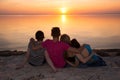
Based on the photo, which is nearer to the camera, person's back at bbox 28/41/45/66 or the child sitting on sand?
the child sitting on sand

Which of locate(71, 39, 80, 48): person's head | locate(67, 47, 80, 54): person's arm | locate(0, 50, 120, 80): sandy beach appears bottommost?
locate(0, 50, 120, 80): sandy beach

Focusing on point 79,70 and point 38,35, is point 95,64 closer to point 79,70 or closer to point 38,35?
point 79,70

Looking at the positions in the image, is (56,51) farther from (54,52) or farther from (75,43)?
(75,43)

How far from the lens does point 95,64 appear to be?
9844 mm

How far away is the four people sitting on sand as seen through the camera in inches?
374

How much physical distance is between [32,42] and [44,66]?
0.91 metres

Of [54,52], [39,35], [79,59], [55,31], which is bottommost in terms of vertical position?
[79,59]

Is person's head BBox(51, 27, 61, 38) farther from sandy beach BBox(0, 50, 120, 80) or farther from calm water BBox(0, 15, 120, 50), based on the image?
calm water BBox(0, 15, 120, 50)

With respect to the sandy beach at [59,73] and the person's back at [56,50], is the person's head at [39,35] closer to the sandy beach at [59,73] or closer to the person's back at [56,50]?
the person's back at [56,50]

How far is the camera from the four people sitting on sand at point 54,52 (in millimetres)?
9508

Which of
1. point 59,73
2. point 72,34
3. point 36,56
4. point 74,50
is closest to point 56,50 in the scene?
point 74,50

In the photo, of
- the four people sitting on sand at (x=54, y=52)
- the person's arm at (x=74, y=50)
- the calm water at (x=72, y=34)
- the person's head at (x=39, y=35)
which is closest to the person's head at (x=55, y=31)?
the four people sitting on sand at (x=54, y=52)

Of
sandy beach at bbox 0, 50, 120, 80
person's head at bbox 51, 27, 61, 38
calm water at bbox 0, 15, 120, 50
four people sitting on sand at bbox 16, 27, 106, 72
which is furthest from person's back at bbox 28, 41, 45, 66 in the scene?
calm water at bbox 0, 15, 120, 50

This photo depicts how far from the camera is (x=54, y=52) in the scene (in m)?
9.71
